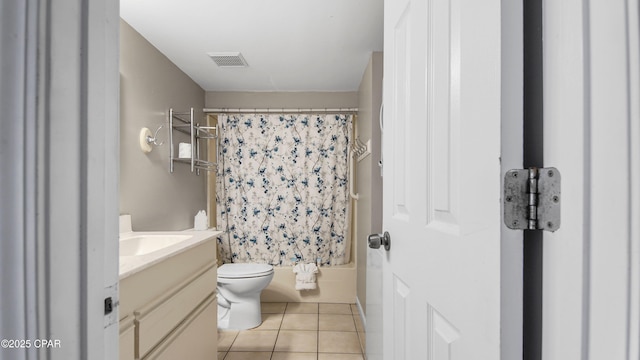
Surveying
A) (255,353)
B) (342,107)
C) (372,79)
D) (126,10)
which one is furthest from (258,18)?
(255,353)

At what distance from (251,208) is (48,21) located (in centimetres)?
297

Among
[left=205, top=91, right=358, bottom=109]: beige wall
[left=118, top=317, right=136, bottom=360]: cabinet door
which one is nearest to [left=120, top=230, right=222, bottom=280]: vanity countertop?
[left=118, top=317, right=136, bottom=360]: cabinet door

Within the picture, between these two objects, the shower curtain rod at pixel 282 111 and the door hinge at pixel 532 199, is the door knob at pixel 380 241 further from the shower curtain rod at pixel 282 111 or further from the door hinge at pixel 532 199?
the shower curtain rod at pixel 282 111

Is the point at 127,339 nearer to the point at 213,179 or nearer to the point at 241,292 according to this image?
the point at 241,292

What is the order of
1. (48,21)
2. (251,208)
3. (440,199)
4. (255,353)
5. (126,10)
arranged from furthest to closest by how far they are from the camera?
(251,208) < (255,353) < (126,10) < (440,199) < (48,21)

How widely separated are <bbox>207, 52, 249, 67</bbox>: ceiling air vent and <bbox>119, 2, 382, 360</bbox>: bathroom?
3.4 inches

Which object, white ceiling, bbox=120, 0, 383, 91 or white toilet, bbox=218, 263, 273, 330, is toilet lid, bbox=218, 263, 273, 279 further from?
white ceiling, bbox=120, 0, 383, 91

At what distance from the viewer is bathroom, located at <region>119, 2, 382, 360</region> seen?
6.94 ft

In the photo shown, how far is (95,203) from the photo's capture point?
537 mm

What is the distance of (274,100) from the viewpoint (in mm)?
3490

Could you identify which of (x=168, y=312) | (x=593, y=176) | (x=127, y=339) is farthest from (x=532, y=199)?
(x=168, y=312)

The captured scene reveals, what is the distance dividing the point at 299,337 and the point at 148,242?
4.50 ft

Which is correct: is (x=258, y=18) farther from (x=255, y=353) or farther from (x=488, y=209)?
(x=255, y=353)

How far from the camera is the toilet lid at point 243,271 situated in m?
2.58
